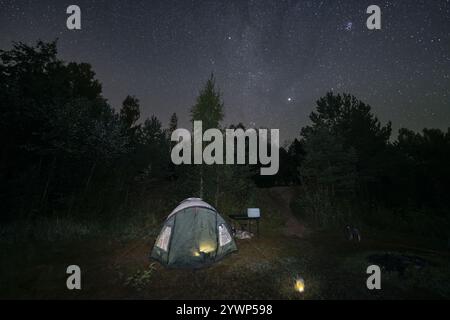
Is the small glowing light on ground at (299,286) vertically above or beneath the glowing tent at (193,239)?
beneath

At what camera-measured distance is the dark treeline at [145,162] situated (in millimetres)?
11297

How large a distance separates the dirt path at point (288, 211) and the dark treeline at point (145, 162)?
1.10 metres

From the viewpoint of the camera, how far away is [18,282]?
19.9 ft

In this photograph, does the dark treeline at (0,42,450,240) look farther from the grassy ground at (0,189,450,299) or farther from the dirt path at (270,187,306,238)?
the grassy ground at (0,189,450,299)

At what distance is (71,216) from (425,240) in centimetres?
1775

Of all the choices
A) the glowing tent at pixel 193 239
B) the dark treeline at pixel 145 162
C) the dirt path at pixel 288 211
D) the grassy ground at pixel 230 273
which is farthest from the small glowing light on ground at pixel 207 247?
the dark treeline at pixel 145 162

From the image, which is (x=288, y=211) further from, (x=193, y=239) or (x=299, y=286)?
(x=299, y=286)

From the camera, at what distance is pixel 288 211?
20.3 metres

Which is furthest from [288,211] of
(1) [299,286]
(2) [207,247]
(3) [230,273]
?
(1) [299,286]

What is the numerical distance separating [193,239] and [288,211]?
14.5m

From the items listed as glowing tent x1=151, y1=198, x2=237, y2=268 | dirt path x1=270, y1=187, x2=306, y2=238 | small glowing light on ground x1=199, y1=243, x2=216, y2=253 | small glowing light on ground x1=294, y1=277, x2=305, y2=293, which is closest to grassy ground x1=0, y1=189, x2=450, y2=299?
small glowing light on ground x1=294, y1=277, x2=305, y2=293

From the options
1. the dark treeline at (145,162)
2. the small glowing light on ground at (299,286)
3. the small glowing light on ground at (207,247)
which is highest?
the dark treeline at (145,162)

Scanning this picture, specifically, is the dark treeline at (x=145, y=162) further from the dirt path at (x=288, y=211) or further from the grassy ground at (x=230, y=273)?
the grassy ground at (x=230, y=273)
